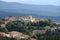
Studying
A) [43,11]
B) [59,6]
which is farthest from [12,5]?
[59,6]

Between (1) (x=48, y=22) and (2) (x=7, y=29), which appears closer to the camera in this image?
(2) (x=7, y=29)

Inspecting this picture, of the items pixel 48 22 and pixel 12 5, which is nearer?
pixel 48 22

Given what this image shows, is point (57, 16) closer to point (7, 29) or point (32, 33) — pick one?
point (7, 29)

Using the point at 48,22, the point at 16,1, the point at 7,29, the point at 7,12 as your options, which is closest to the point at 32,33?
the point at 7,29

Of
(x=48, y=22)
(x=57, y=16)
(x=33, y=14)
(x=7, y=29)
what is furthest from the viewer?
(x=33, y=14)

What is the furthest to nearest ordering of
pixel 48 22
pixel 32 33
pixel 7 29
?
1. pixel 48 22
2. pixel 7 29
3. pixel 32 33

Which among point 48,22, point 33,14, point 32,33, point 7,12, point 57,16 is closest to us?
point 32,33

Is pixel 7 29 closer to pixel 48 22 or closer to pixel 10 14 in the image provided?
pixel 48 22
